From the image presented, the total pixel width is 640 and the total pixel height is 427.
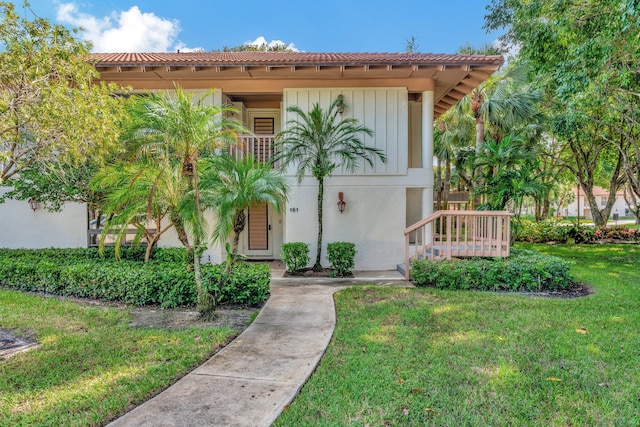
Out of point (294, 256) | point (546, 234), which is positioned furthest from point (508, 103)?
point (294, 256)

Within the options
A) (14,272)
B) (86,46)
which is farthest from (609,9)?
(14,272)

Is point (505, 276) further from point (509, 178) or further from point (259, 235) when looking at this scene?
point (259, 235)

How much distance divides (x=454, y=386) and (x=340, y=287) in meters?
4.33

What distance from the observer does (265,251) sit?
1130 centimetres

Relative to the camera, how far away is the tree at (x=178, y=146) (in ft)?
16.3

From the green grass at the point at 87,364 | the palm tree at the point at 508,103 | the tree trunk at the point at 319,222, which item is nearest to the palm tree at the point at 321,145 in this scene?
the tree trunk at the point at 319,222

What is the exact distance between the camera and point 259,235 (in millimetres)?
11297

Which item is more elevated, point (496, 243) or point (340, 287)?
point (496, 243)

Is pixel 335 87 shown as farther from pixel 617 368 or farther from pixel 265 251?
pixel 617 368

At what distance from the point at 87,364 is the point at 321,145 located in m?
6.46

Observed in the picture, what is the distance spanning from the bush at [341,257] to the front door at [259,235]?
2891mm

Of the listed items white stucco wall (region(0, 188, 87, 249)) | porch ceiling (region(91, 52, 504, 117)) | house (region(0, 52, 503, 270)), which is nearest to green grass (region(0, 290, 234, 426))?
white stucco wall (region(0, 188, 87, 249))

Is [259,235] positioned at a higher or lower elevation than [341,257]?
higher

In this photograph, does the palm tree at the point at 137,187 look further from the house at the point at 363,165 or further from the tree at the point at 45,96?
the house at the point at 363,165
